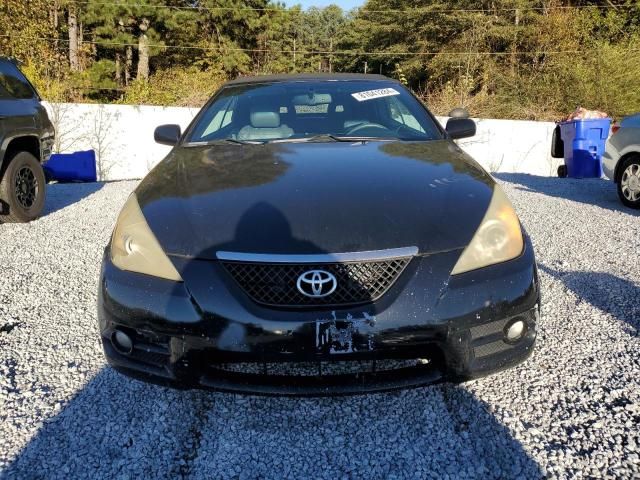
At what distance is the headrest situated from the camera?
11.3 feet

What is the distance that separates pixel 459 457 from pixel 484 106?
22027mm

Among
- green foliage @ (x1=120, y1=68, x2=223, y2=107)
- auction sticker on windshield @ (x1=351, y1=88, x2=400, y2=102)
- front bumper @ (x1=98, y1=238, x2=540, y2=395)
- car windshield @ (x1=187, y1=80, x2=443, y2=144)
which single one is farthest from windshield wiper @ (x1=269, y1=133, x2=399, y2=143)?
green foliage @ (x1=120, y1=68, x2=223, y2=107)

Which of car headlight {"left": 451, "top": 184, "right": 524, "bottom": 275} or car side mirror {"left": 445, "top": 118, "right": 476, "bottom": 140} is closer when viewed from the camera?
car headlight {"left": 451, "top": 184, "right": 524, "bottom": 275}

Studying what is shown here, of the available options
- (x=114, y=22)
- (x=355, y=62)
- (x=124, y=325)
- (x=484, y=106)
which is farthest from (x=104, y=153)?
(x=355, y=62)

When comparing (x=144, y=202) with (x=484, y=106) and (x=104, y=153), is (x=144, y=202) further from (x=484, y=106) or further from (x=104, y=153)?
(x=484, y=106)

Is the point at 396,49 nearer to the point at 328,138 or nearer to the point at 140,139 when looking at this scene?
the point at 140,139

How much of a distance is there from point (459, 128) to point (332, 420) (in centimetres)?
218

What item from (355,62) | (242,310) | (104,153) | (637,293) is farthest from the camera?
(355,62)

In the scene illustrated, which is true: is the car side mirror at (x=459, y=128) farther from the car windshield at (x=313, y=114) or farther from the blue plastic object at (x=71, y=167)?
the blue plastic object at (x=71, y=167)

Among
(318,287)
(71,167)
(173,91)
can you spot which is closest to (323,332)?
(318,287)

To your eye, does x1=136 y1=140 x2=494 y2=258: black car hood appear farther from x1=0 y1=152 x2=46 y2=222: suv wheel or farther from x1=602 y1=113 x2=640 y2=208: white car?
x1=602 y1=113 x2=640 y2=208: white car

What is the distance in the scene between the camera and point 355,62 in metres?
44.3

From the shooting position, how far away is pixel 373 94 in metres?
3.67

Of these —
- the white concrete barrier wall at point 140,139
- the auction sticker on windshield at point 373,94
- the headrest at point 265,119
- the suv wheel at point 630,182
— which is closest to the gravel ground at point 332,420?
the headrest at point 265,119
